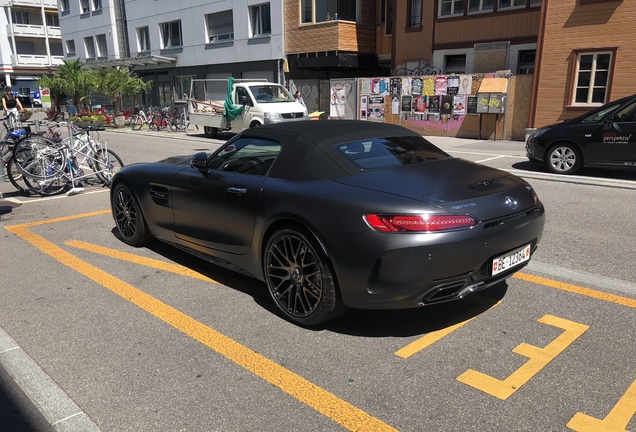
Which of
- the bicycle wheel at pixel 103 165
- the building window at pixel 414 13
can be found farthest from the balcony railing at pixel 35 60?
the bicycle wheel at pixel 103 165

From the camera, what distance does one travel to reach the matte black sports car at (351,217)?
3.21 metres

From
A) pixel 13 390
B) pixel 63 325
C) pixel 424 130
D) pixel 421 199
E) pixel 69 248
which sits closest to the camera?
pixel 13 390

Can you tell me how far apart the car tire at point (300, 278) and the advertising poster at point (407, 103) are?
54.7 ft

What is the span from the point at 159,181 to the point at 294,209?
80.9 inches

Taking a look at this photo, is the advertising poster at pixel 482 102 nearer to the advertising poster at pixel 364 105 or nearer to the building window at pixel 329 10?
the advertising poster at pixel 364 105

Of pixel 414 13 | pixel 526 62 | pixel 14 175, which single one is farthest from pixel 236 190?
pixel 414 13

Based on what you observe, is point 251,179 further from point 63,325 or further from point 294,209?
point 63,325

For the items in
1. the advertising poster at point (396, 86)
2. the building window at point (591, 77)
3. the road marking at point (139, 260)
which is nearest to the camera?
the road marking at point (139, 260)

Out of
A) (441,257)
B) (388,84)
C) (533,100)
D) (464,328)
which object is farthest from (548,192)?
(388,84)

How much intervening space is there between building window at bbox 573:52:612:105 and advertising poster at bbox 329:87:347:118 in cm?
912

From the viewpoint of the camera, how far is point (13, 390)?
304 centimetres

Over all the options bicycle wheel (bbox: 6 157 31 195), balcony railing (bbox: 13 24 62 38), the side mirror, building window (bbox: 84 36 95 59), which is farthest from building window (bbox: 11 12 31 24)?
the side mirror

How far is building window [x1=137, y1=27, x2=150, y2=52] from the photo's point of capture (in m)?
34.4

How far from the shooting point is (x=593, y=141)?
9859 millimetres
